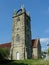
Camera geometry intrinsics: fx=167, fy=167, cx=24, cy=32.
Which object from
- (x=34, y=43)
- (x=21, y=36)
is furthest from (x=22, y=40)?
(x=34, y=43)

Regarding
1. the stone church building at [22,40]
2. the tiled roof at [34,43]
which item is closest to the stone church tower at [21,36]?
the stone church building at [22,40]

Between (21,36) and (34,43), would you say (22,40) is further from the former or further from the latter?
(34,43)

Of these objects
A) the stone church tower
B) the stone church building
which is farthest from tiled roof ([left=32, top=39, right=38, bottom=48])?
the stone church tower

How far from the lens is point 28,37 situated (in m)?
48.2

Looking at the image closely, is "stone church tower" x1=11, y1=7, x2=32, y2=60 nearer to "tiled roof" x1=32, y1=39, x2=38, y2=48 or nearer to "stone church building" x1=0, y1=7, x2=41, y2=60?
"stone church building" x1=0, y1=7, x2=41, y2=60

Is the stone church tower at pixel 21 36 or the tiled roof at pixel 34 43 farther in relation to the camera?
the tiled roof at pixel 34 43

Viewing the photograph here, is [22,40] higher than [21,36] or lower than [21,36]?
lower

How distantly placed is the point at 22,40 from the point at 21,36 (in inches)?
51.2

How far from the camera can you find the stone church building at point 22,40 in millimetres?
45750

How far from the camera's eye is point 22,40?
151ft

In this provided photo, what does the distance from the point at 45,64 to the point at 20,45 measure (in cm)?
2030

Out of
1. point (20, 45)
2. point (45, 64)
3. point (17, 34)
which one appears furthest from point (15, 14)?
point (45, 64)

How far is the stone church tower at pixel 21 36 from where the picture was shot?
45.6m

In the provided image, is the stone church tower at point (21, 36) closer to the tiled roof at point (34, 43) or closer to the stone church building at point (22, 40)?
the stone church building at point (22, 40)
